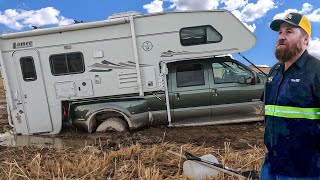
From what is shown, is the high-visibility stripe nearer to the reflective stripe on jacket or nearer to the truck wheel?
the reflective stripe on jacket

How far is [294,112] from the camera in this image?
265 centimetres

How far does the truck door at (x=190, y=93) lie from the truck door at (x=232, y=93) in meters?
0.20

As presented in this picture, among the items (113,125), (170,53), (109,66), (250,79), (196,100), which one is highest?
(170,53)

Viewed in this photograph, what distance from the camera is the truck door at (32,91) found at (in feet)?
29.5

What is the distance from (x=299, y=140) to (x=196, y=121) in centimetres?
607

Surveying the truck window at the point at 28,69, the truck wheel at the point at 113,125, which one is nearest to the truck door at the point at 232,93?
the truck wheel at the point at 113,125

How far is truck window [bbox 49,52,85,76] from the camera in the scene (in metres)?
8.86

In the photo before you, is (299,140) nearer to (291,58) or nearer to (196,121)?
(291,58)

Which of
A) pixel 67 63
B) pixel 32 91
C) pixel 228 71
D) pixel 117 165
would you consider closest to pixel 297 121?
pixel 117 165

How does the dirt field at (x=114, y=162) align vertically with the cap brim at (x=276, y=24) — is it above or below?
below

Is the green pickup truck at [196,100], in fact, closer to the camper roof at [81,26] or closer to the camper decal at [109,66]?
the camper decal at [109,66]

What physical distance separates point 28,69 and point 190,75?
14.1ft

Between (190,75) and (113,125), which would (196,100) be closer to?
(190,75)

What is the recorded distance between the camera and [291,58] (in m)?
2.72
